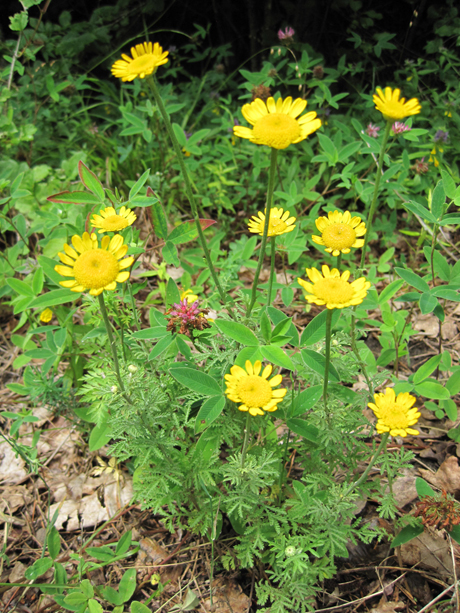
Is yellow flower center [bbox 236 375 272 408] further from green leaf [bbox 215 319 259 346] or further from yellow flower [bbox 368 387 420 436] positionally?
yellow flower [bbox 368 387 420 436]

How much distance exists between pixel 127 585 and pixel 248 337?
1001 mm

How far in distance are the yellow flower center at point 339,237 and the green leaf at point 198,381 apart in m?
0.53

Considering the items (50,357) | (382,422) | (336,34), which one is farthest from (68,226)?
(336,34)

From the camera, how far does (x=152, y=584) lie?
5.35 ft

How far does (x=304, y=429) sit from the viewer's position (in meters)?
1.30

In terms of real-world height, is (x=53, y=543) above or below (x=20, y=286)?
below

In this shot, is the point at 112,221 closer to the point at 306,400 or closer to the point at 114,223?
the point at 114,223

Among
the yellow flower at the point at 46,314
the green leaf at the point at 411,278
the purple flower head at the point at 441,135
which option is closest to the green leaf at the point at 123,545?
the yellow flower at the point at 46,314

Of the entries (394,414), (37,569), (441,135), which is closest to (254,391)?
(394,414)

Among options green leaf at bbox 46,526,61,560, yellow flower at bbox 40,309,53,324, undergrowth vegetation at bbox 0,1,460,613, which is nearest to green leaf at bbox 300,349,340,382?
undergrowth vegetation at bbox 0,1,460,613

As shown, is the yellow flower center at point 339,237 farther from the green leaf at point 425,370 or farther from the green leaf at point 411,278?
the green leaf at point 425,370

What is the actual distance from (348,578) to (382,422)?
744mm

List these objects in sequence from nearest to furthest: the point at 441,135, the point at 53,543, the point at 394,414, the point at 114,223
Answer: the point at 394,414, the point at 114,223, the point at 53,543, the point at 441,135

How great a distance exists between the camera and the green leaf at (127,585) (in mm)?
1508
